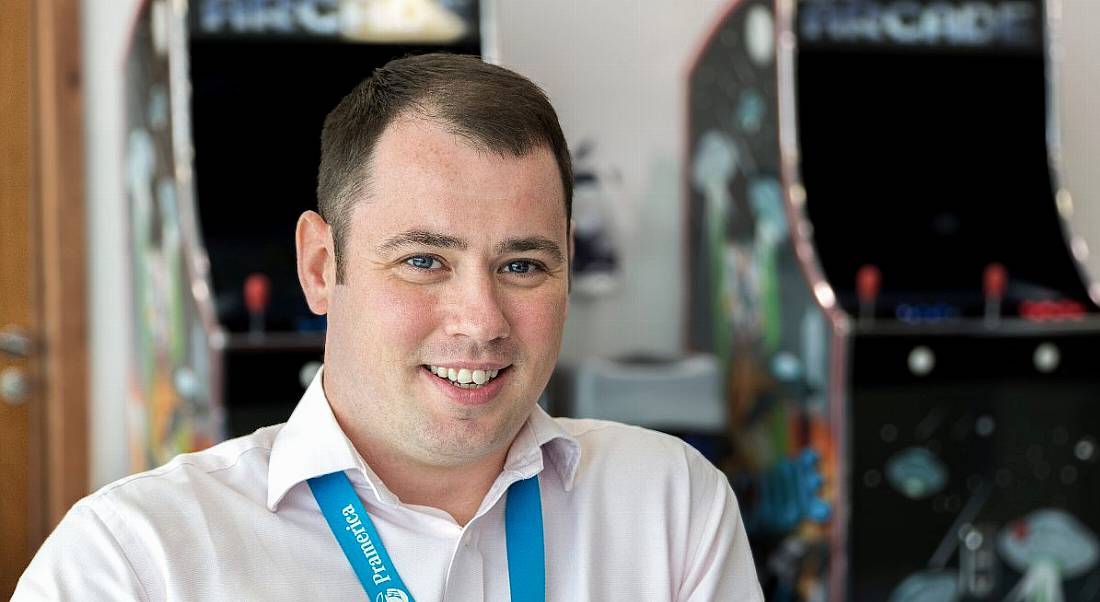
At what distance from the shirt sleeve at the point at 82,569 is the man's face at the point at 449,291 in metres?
0.28

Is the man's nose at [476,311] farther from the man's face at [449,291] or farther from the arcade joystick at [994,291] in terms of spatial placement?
the arcade joystick at [994,291]

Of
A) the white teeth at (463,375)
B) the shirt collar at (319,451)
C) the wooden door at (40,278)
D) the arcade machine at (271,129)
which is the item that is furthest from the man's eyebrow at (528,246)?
the wooden door at (40,278)

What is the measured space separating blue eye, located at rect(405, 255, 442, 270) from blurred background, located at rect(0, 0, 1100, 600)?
1559 mm

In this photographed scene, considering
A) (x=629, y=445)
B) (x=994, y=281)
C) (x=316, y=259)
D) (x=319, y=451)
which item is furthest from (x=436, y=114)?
(x=994, y=281)

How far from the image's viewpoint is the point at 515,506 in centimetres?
137

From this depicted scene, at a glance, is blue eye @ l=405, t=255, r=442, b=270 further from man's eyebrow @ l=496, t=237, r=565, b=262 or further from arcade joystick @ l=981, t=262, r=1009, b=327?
arcade joystick @ l=981, t=262, r=1009, b=327

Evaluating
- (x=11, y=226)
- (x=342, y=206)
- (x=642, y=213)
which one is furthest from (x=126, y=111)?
(x=342, y=206)

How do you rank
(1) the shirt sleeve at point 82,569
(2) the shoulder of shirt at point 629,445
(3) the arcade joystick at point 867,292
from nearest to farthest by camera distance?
(1) the shirt sleeve at point 82,569 < (2) the shoulder of shirt at point 629,445 < (3) the arcade joystick at point 867,292

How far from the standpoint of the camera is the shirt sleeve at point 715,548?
1428 mm

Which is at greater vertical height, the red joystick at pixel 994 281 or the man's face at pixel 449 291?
the man's face at pixel 449 291

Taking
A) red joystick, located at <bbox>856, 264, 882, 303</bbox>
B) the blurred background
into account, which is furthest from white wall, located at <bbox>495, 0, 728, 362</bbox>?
red joystick, located at <bbox>856, 264, 882, 303</bbox>

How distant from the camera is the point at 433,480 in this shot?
4.39 feet

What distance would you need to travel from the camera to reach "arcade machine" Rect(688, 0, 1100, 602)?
9.82ft

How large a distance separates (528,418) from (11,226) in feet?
7.41
